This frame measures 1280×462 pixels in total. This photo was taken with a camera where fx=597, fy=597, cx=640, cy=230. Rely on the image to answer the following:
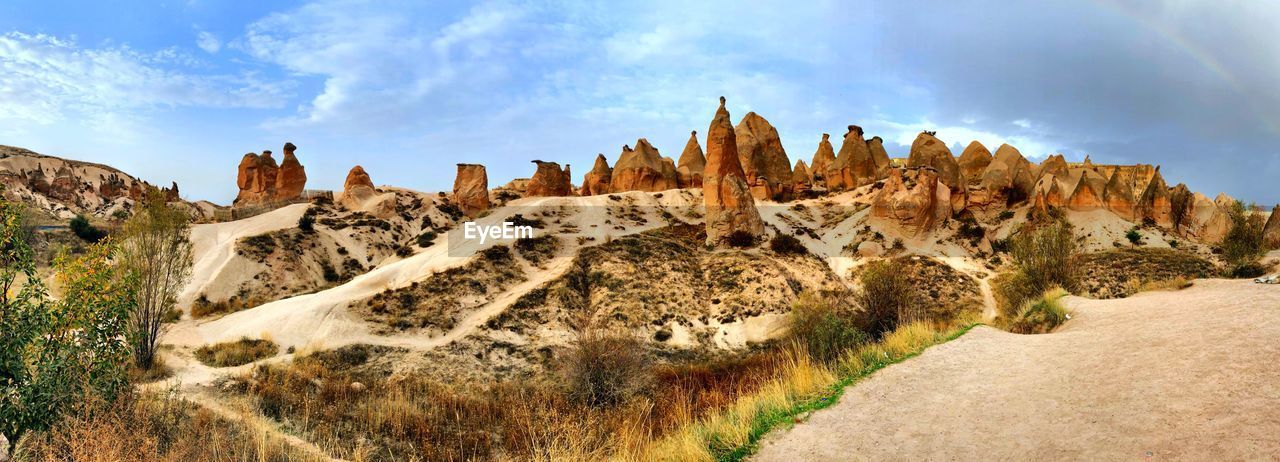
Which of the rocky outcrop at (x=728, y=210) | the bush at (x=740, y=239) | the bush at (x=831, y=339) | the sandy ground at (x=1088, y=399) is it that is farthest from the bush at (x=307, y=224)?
the sandy ground at (x=1088, y=399)

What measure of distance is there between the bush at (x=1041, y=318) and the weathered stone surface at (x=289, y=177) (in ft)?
174

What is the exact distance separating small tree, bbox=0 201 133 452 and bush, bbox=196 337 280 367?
12506 mm

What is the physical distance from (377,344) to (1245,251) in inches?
1409

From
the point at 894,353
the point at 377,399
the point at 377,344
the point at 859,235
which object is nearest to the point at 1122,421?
the point at 894,353

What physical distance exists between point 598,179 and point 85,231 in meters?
41.3

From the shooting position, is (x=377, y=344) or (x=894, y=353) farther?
(x=377, y=344)

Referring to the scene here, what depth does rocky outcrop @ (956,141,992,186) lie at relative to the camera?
52531 mm

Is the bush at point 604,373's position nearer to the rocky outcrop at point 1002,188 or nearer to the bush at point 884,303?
the bush at point 884,303

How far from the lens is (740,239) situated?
118ft

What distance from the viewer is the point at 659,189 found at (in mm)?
57094

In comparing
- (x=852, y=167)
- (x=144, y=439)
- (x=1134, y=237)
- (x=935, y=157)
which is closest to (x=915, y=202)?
(x=1134, y=237)

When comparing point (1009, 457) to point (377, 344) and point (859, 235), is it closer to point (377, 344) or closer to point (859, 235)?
point (377, 344)

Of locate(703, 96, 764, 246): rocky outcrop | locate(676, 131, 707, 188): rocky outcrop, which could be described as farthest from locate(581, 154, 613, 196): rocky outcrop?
locate(703, 96, 764, 246): rocky outcrop

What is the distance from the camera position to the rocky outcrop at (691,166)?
195 feet
